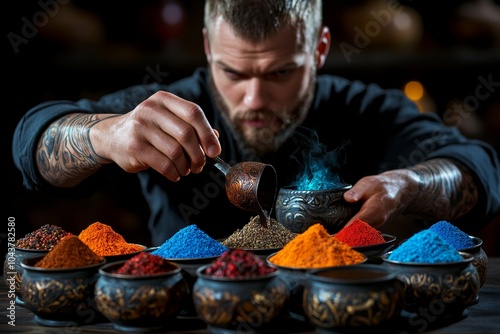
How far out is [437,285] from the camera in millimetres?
1181

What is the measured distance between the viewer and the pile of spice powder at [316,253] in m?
1.21

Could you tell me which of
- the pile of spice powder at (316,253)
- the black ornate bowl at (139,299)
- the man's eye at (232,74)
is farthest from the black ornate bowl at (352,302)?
the man's eye at (232,74)

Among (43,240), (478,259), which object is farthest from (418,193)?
(43,240)

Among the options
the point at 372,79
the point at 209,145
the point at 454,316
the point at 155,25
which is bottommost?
the point at 454,316

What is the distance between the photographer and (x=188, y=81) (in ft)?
8.96

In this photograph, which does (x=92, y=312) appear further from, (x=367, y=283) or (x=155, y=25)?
(x=155, y=25)

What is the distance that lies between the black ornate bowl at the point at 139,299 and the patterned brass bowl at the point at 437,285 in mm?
399

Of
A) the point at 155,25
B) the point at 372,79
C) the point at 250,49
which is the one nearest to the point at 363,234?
the point at 250,49

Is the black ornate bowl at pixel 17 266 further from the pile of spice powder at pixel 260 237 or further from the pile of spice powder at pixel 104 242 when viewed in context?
the pile of spice powder at pixel 260 237

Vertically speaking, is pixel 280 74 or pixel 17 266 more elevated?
pixel 280 74

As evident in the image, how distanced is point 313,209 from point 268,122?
813 millimetres

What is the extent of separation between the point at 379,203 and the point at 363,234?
28 cm
